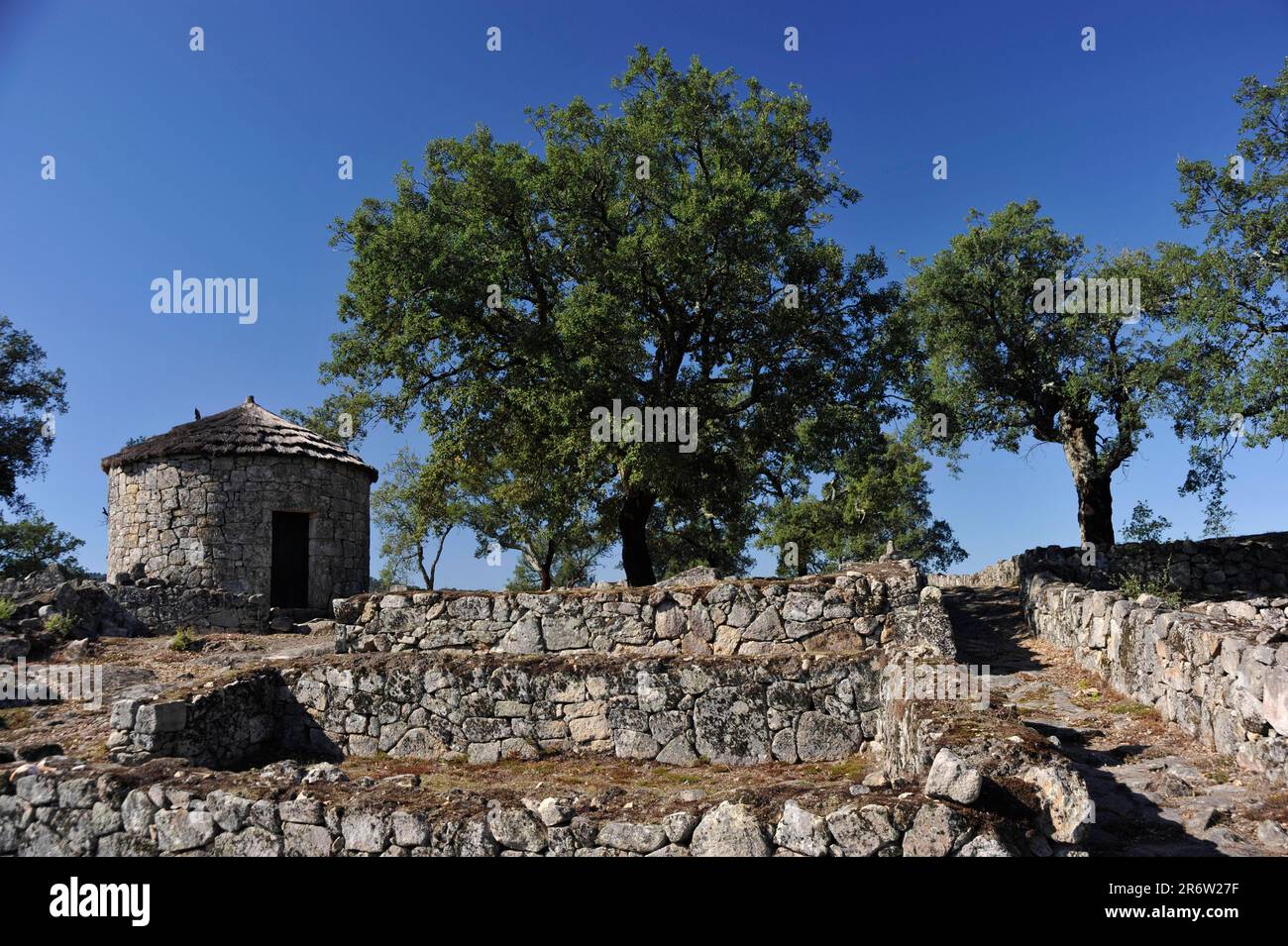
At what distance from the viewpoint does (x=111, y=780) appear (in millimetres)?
6199

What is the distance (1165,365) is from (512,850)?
21.3 meters

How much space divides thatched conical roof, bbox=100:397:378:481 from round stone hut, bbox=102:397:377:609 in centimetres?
3

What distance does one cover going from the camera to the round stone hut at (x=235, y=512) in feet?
61.3

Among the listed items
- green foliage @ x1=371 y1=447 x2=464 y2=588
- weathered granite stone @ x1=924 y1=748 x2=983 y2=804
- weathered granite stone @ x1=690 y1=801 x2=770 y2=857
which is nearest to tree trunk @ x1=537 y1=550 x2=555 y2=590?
green foliage @ x1=371 y1=447 x2=464 y2=588

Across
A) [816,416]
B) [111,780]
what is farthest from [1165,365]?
[111,780]

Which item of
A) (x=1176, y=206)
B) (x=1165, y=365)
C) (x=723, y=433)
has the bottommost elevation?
(x=723, y=433)

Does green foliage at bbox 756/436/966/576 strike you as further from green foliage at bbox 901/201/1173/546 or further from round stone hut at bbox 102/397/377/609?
round stone hut at bbox 102/397/377/609

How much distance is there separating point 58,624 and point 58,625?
19 mm

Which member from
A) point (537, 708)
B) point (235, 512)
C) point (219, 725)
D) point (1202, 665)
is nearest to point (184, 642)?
point (235, 512)

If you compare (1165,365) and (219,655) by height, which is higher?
(1165,365)

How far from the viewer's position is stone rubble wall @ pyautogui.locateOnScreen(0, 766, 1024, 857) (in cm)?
444

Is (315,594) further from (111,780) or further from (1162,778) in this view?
(1162,778)

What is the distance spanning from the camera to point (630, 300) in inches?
748

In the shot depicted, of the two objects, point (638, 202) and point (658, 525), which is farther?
point (658, 525)
